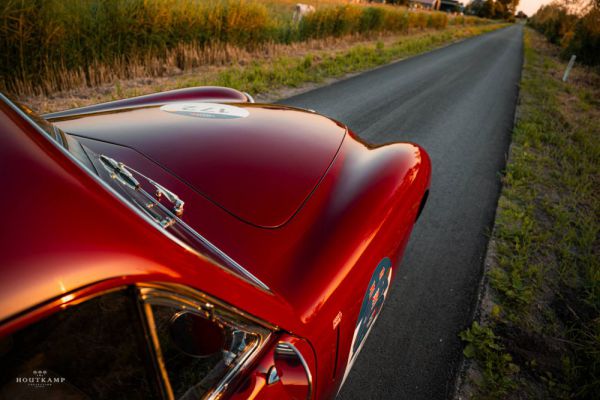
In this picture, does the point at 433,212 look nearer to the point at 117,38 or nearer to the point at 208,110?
the point at 208,110

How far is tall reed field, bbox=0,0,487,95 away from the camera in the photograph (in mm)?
4684

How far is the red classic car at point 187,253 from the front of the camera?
1.99 ft

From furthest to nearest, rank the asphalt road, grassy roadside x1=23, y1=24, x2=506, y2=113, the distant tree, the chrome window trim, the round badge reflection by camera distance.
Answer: the distant tree
grassy roadside x1=23, y1=24, x2=506, y2=113
the asphalt road
the round badge reflection
the chrome window trim

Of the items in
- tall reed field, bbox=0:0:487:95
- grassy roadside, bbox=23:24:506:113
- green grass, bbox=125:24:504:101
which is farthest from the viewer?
green grass, bbox=125:24:504:101

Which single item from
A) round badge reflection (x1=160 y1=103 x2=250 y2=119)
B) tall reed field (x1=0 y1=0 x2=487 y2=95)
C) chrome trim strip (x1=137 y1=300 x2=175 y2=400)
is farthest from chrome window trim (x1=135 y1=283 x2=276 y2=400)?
tall reed field (x1=0 y1=0 x2=487 y2=95)

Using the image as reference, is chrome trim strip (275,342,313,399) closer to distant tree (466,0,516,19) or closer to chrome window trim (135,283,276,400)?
chrome window trim (135,283,276,400)

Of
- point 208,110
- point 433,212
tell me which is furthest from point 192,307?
point 433,212

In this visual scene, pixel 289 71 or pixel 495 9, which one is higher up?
pixel 495 9

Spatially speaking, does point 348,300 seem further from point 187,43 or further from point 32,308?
point 187,43

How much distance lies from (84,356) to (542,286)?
304cm

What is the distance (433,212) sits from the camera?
3340 mm

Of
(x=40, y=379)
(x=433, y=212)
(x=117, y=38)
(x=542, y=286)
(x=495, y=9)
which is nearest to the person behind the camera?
(x=40, y=379)

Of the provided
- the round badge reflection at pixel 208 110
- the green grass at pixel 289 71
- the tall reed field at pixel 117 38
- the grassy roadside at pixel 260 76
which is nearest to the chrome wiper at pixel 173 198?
the round badge reflection at pixel 208 110

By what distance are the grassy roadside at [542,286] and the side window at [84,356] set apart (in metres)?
1.80
